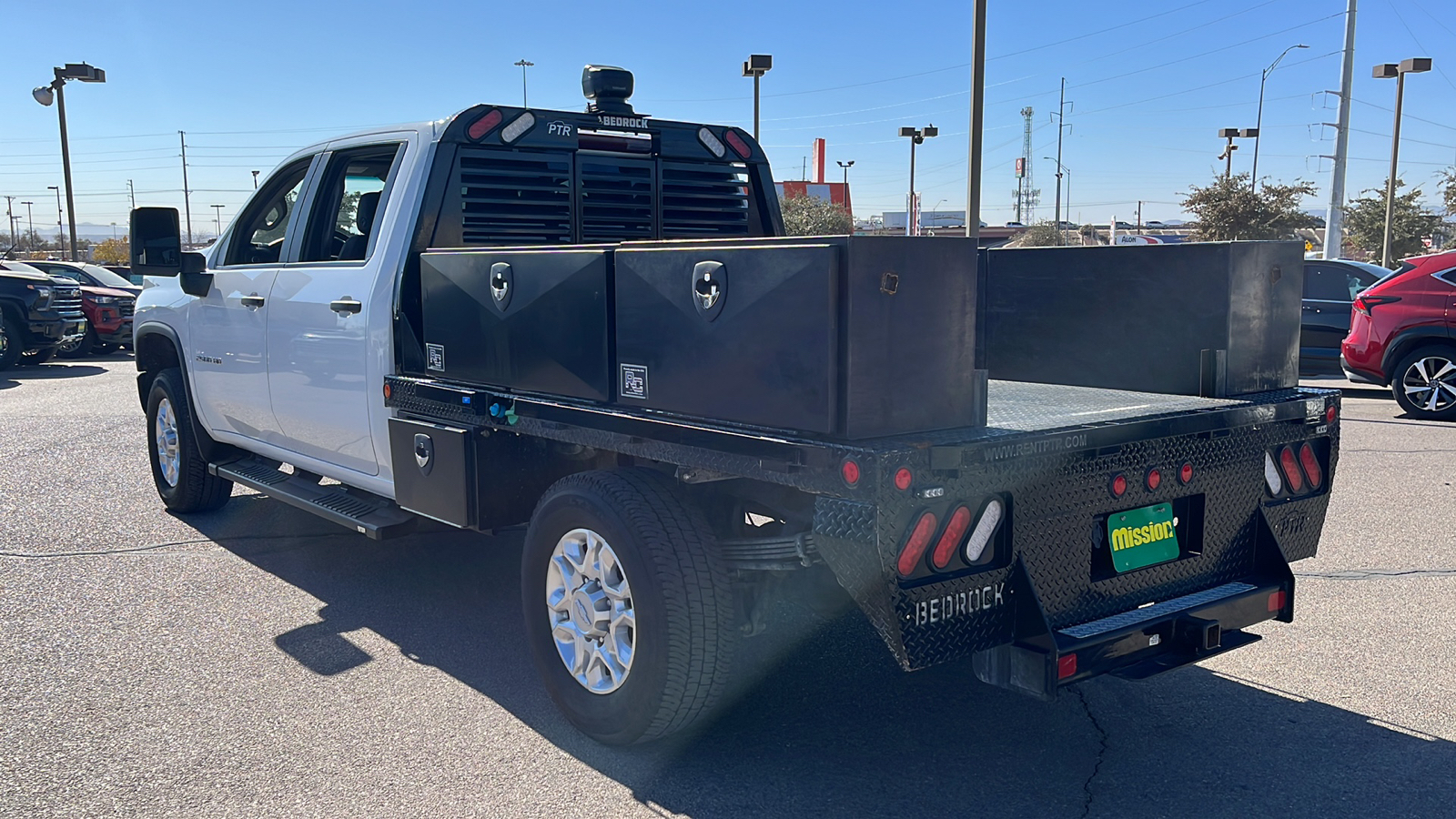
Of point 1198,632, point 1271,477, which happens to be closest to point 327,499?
point 1198,632

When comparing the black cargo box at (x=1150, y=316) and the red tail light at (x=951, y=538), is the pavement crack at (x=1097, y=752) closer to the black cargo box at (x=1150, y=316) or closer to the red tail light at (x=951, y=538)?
the red tail light at (x=951, y=538)

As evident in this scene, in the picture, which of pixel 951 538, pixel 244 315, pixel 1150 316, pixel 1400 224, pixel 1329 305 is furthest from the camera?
pixel 1400 224

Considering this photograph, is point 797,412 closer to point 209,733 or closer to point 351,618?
point 209,733

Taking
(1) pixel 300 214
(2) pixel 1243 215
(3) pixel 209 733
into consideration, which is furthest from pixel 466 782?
(2) pixel 1243 215

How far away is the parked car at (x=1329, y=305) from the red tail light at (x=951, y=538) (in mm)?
12270

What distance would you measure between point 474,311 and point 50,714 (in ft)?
6.84

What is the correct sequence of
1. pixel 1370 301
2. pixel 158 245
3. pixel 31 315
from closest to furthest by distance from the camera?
pixel 158 245 < pixel 1370 301 < pixel 31 315

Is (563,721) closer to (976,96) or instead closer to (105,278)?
(976,96)

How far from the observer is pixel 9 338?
17.4 m

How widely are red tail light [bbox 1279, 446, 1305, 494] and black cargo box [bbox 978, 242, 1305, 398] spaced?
272 mm

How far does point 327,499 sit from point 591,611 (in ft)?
7.64

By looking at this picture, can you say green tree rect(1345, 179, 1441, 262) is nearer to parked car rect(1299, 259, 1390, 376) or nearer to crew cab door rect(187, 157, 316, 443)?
parked car rect(1299, 259, 1390, 376)

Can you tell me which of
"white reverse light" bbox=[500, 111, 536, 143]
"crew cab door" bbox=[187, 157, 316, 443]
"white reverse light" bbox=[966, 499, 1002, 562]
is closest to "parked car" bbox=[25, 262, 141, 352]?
"crew cab door" bbox=[187, 157, 316, 443]

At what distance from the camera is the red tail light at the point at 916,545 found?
120 inches
